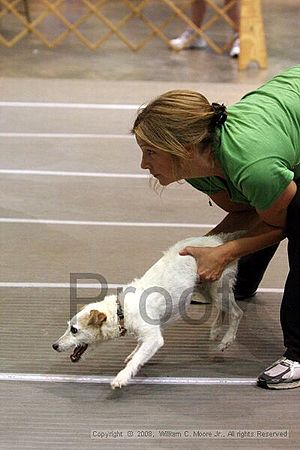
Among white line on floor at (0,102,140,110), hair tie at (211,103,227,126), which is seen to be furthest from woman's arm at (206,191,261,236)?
white line on floor at (0,102,140,110)

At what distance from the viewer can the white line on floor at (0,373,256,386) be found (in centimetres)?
222

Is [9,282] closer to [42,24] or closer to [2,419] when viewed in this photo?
[2,419]

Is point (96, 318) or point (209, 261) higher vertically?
point (209, 261)

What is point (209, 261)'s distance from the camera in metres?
2.18

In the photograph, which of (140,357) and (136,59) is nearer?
(140,357)

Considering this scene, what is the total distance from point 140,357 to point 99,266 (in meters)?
0.82

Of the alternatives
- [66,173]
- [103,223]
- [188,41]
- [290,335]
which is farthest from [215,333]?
[188,41]

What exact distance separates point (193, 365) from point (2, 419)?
0.58 meters

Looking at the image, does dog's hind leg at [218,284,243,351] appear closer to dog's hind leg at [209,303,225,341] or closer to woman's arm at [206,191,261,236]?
dog's hind leg at [209,303,225,341]

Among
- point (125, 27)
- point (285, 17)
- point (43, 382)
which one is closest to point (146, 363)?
point (43, 382)

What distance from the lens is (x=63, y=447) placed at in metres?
1.93

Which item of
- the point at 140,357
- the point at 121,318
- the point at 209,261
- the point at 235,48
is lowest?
the point at 140,357

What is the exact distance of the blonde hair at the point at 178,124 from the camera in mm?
1975

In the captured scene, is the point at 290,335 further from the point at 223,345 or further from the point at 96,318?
the point at 96,318
